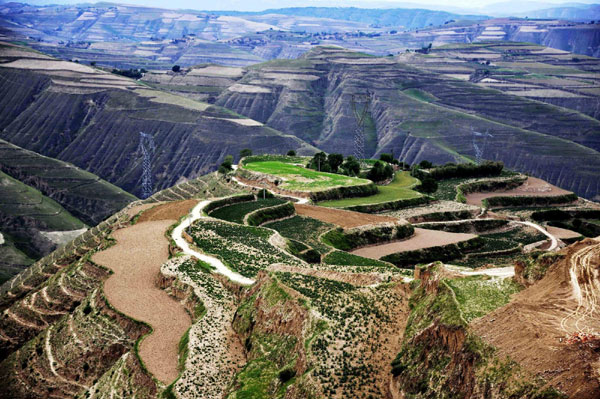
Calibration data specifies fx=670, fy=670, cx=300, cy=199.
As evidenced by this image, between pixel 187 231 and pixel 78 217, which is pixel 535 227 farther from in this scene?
pixel 78 217

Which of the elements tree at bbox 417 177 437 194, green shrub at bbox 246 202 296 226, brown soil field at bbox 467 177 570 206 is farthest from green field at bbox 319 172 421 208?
brown soil field at bbox 467 177 570 206

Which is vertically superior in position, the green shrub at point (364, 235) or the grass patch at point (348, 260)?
the grass patch at point (348, 260)

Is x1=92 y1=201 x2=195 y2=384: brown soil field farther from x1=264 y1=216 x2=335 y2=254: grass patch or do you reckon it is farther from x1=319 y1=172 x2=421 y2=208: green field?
x1=319 y1=172 x2=421 y2=208: green field

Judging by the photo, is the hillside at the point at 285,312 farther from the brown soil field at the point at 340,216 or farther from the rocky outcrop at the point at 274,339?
the brown soil field at the point at 340,216

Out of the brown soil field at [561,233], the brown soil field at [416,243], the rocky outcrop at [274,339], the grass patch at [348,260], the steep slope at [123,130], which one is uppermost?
the rocky outcrop at [274,339]

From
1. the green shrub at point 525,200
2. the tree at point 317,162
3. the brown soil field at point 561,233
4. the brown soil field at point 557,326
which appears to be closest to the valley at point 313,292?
the brown soil field at point 557,326

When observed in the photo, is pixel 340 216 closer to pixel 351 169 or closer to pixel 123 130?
pixel 351 169
